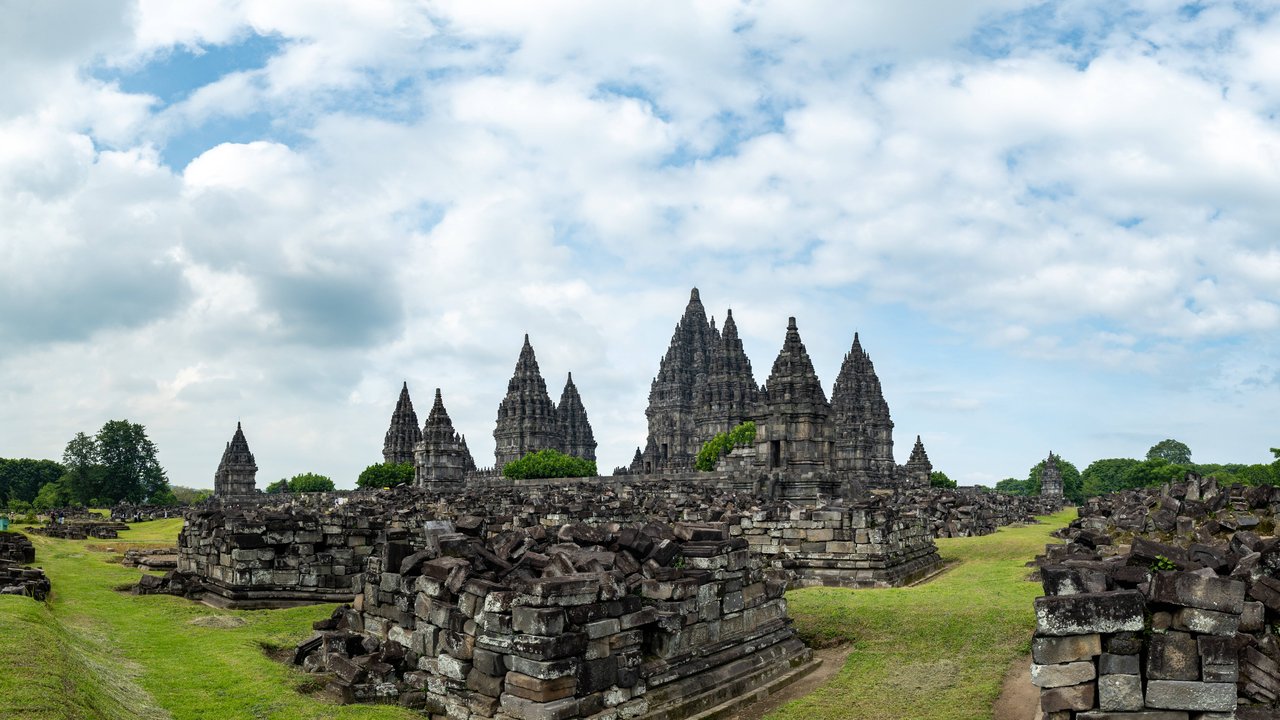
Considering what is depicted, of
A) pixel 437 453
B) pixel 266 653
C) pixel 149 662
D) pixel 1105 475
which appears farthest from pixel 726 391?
pixel 149 662

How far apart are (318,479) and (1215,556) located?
80.6m

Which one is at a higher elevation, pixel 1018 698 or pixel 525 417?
pixel 525 417

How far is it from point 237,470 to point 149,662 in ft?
212

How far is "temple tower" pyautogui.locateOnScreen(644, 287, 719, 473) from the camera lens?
8638cm

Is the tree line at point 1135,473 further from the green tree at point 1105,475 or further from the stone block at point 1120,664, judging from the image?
the stone block at point 1120,664

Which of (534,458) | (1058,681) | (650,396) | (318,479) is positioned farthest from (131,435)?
(1058,681)

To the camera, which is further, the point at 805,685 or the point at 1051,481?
the point at 1051,481

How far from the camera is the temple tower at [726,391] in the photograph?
248 feet

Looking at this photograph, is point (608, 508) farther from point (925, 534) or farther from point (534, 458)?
point (534, 458)

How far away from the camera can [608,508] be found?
25.8 m

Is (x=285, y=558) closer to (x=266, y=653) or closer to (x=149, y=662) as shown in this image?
(x=266, y=653)

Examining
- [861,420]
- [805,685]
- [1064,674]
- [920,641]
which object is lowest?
[805,685]

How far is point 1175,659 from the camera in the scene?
743 centimetres

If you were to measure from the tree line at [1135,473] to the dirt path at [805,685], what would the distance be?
40.0m
